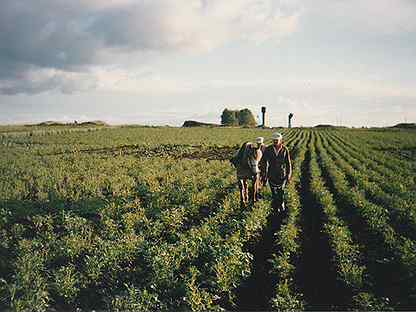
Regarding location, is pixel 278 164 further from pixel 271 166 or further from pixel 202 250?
pixel 202 250

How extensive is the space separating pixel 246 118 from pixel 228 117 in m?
6.19

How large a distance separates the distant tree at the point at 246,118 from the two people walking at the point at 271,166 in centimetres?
11885

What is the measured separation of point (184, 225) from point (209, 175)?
356 inches

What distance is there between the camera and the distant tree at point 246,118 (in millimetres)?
131250

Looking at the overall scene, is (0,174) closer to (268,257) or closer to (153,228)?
(153,228)

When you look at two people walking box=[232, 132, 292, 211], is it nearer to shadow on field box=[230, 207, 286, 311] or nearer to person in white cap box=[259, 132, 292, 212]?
person in white cap box=[259, 132, 292, 212]

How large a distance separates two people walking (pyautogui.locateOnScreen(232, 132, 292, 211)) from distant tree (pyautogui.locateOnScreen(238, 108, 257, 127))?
4679 inches

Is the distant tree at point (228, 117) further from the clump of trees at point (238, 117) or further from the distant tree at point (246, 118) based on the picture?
the distant tree at point (246, 118)

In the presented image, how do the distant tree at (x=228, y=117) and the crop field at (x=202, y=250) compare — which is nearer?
the crop field at (x=202, y=250)

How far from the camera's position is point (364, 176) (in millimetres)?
18344

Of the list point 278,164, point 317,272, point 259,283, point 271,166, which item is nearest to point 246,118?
point 271,166

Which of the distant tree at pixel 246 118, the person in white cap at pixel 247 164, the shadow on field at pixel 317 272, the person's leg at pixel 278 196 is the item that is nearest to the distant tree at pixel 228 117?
the distant tree at pixel 246 118

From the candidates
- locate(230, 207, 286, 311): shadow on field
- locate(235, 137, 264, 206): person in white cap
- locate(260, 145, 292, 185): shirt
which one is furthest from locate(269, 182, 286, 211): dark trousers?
locate(230, 207, 286, 311): shadow on field

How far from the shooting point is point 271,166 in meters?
11.8
